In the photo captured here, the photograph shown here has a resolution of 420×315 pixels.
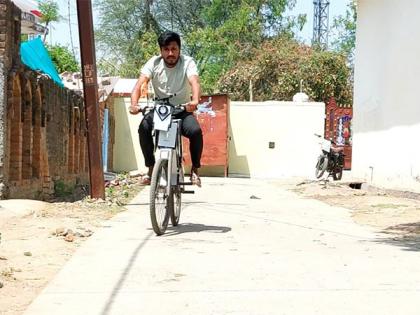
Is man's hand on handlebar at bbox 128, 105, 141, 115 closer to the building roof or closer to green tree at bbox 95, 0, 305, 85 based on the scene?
the building roof

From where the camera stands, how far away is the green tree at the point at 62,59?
23.8 metres

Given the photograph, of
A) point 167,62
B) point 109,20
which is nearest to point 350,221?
point 167,62

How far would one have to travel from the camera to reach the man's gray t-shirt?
6391 millimetres

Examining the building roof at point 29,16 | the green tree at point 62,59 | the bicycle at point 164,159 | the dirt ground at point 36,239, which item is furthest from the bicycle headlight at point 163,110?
the green tree at point 62,59

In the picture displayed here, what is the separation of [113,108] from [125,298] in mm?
17436

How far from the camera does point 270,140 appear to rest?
2102 centimetres

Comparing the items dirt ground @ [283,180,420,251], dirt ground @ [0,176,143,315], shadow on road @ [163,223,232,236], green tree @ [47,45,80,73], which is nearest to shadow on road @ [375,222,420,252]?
dirt ground @ [283,180,420,251]

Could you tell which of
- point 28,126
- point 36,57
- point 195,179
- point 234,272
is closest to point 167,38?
point 195,179

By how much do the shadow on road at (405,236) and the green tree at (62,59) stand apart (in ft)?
59.6

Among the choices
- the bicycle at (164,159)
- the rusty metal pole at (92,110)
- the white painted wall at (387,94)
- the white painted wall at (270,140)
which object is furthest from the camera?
the white painted wall at (270,140)

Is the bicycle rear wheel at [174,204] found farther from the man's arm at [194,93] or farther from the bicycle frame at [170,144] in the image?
the man's arm at [194,93]

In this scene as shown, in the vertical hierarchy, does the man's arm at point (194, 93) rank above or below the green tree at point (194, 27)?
below

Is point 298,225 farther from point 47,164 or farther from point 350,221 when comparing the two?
point 47,164

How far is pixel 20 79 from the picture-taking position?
8.70 m
